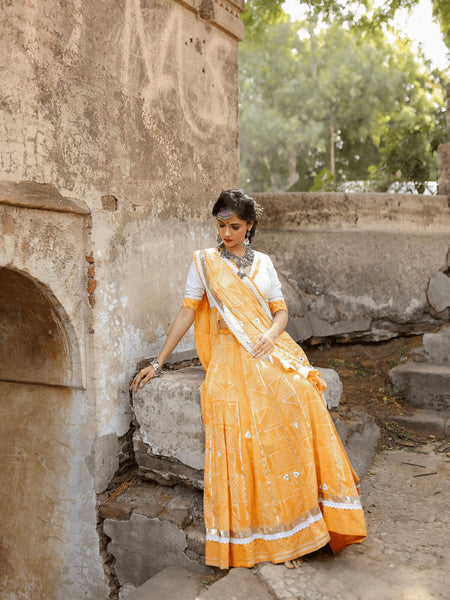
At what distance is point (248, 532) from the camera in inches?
95.6

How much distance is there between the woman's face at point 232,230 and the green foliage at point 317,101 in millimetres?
12891

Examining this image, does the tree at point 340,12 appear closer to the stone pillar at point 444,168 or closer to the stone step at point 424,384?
the stone pillar at point 444,168

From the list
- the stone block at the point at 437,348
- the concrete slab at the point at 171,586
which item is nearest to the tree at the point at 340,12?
the stone block at the point at 437,348

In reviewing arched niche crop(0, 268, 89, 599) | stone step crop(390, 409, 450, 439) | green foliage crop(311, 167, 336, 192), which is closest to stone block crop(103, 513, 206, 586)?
arched niche crop(0, 268, 89, 599)

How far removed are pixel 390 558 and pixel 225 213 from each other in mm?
1796

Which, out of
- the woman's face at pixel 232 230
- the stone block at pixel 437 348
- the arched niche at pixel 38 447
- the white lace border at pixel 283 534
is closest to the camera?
the white lace border at pixel 283 534

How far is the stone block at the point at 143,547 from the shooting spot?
109 inches

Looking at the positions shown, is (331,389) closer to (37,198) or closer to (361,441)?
(361,441)

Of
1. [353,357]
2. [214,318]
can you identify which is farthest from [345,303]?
[214,318]

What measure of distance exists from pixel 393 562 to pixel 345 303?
122 inches

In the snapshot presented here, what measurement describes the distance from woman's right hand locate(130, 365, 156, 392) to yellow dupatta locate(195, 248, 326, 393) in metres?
0.30

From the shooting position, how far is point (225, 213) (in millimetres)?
2789

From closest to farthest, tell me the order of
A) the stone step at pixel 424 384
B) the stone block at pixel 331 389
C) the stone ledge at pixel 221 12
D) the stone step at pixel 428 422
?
the stone block at pixel 331 389 < the stone ledge at pixel 221 12 < the stone step at pixel 428 422 < the stone step at pixel 424 384

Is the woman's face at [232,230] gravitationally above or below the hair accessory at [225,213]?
below
